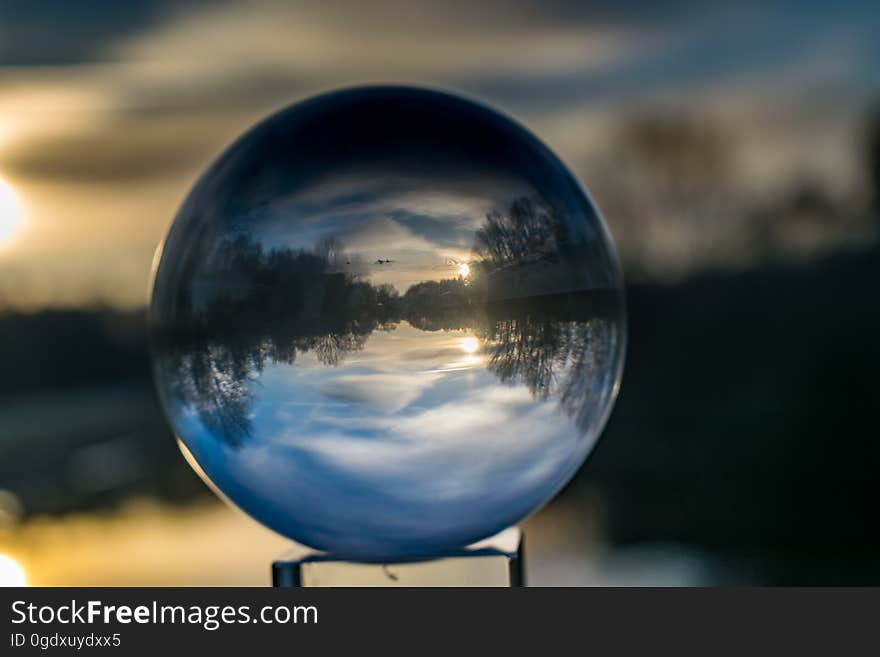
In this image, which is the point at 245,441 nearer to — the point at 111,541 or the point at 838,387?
the point at 111,541

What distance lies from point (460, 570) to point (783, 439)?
1197 cm

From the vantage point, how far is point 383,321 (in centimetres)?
124

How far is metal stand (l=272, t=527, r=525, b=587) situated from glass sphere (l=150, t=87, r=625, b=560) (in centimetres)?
6

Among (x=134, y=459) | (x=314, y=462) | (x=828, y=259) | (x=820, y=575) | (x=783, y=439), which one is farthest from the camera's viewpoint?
(x=134, y=459)

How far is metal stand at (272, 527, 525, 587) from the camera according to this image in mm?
1416

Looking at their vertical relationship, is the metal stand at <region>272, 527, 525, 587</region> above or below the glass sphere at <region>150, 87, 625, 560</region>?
below

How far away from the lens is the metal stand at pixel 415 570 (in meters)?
1.42

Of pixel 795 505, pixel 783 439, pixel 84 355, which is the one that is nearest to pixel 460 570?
pixel 795 505

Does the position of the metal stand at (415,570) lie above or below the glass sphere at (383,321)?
below

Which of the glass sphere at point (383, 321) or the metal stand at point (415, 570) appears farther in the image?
the metal stand at point (415, 570)

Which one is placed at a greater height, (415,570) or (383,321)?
(383,321)

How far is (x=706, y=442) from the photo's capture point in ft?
43.7

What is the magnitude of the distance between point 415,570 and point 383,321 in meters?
0.40

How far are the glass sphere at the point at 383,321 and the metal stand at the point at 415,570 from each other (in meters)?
0.06
